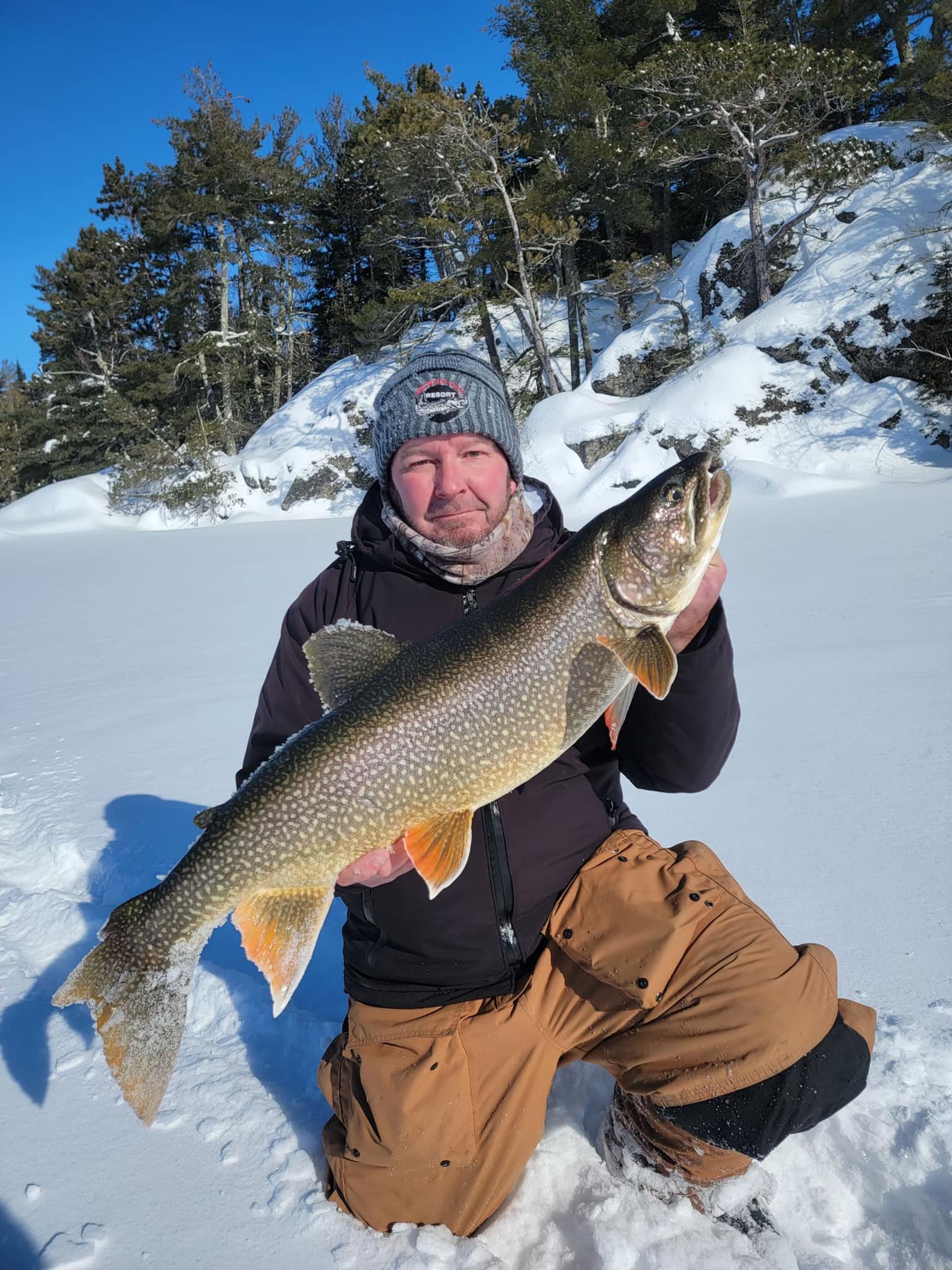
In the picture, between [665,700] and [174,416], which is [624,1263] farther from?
[174,416]

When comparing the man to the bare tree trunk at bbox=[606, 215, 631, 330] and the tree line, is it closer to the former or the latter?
the tree line

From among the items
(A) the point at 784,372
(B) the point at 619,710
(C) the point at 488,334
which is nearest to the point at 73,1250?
(B) the point at 619,710

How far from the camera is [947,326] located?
46.0 ft

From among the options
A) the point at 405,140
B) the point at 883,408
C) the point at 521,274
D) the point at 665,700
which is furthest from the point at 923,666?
the point at 405,140

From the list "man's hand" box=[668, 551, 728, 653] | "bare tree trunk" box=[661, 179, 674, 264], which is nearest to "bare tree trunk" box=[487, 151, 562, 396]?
"bare tree trunk" box=[661, 179, 674, 264]

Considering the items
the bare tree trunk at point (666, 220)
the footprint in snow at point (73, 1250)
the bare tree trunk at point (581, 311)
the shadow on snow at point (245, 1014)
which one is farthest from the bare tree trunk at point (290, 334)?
the footprint in snow at point (73, 1250)

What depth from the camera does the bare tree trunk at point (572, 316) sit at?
69.6 feet

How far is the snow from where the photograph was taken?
1789 mm

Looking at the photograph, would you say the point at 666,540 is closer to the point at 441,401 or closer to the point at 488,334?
the point at 441,401

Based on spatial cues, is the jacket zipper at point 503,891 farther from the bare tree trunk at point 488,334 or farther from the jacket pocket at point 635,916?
the bare tree trunk at point 488,334

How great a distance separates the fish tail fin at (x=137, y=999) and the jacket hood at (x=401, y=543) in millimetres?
1250

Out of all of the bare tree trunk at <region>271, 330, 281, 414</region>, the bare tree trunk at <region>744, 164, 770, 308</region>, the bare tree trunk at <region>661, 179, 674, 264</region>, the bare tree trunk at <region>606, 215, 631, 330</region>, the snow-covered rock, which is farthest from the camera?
the bare tree trunk at <region>271, 330, 281, 414</region>

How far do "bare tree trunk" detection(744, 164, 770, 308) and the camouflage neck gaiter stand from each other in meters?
18.3

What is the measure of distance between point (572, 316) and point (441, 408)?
69.5 feet
